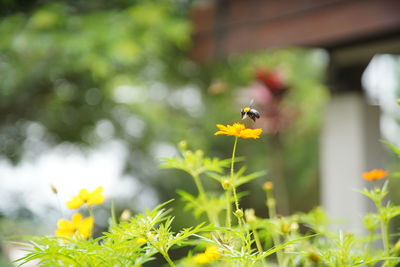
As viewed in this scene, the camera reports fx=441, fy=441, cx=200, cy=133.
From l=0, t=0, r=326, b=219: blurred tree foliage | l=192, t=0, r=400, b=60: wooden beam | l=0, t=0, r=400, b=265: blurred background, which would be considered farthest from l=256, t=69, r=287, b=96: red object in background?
l=192, t=0, r=400, b=60: wooden beam

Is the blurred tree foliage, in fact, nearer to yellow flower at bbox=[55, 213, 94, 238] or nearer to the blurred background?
the blurred background

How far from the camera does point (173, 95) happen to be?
421cm

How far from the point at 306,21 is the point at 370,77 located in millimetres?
615

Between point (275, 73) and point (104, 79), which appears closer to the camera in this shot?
point (104, 79)

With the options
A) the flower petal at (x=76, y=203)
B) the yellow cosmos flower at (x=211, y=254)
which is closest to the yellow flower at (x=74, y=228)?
the flower petal at (x=76, y=203)

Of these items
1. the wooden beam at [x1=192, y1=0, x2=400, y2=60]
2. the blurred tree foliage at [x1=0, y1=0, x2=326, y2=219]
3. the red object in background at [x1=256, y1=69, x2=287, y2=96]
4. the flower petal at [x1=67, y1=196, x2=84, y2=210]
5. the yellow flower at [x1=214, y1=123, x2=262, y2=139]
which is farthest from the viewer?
the red object in background at [x1=256, y1=69, x2=287, y2=96]

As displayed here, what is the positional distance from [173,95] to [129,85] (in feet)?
3.80

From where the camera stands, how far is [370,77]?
234cm

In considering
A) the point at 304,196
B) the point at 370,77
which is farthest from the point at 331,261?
the point at 304,196

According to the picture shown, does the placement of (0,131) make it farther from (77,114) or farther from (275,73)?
(275,73)

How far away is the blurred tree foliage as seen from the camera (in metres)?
2.28

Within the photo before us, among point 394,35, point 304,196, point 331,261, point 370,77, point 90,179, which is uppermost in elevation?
point 394,35

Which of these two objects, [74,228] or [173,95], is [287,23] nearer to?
[74,228]

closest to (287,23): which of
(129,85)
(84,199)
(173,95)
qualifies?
(129,85)
